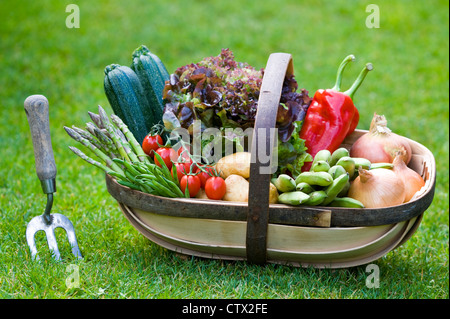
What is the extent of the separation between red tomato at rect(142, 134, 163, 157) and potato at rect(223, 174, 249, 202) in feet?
1.66

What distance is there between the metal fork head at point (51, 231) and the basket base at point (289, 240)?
0.42 metres

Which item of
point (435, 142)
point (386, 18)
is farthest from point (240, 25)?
point (435, 142)

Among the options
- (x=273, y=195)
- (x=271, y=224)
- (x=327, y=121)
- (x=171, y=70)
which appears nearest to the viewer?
(x=271, y=224)

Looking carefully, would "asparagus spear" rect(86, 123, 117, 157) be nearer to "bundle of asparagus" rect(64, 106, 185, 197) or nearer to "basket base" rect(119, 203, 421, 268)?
"bundle of asparagus" rect(64, 106, 185, 197)

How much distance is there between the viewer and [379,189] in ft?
9.42

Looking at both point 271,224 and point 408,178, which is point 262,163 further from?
point 408,178

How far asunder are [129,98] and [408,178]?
5.57ft

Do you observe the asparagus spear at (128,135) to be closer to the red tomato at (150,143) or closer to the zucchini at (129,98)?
the red tomato at (150,143)

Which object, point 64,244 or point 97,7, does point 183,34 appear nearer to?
point 97,7

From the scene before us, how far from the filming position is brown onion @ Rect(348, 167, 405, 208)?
113 inches

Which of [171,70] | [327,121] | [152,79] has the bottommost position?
[327,121]

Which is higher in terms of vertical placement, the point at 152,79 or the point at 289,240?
the point at 152,79

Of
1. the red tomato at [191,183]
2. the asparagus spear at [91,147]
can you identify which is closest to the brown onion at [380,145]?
the red tomato at [191,183]

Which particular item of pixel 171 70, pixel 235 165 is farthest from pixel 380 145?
pixel 171 70
